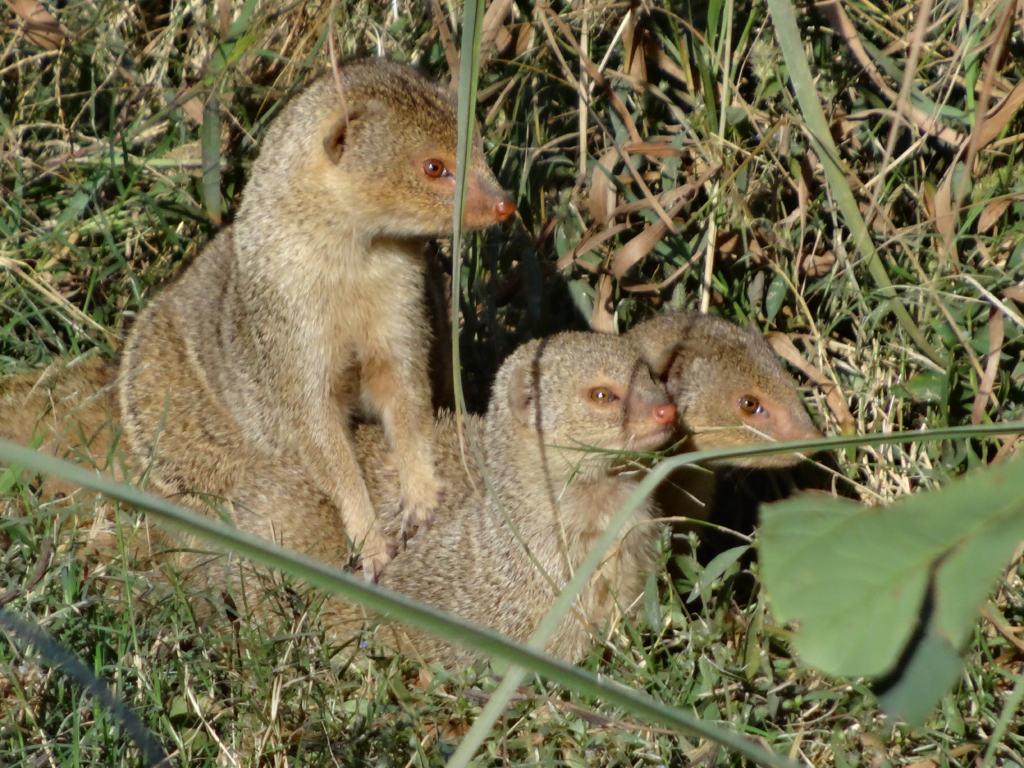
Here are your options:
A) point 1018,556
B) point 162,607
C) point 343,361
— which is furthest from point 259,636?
point 1018,556

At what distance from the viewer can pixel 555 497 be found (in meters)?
2.99

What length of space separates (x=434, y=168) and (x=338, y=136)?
0.29m

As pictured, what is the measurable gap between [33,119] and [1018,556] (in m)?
3.73

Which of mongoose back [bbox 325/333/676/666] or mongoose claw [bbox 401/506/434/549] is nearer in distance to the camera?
mongoose back [bbox 325/333/676/666]

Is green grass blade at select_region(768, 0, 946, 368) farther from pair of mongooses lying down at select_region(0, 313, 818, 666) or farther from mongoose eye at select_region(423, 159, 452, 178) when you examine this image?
mongoose eye at select_region(423, 159, 452, 178)

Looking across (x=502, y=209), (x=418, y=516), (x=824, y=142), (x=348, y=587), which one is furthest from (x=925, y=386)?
(x=348, y=587)

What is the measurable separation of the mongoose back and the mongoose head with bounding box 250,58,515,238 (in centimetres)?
49

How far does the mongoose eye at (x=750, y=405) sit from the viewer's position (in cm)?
312

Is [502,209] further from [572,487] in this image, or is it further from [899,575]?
[899,575]

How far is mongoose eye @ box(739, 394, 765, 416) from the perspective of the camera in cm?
312

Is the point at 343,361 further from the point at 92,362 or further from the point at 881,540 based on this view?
the point at 881,540

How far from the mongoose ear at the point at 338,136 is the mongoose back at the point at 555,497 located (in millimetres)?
740

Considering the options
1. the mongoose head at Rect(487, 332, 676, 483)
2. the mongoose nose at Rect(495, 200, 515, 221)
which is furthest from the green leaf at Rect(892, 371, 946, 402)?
the mongoose nose at Rect(495, 200, 515, 221)

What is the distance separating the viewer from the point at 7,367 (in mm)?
3920
